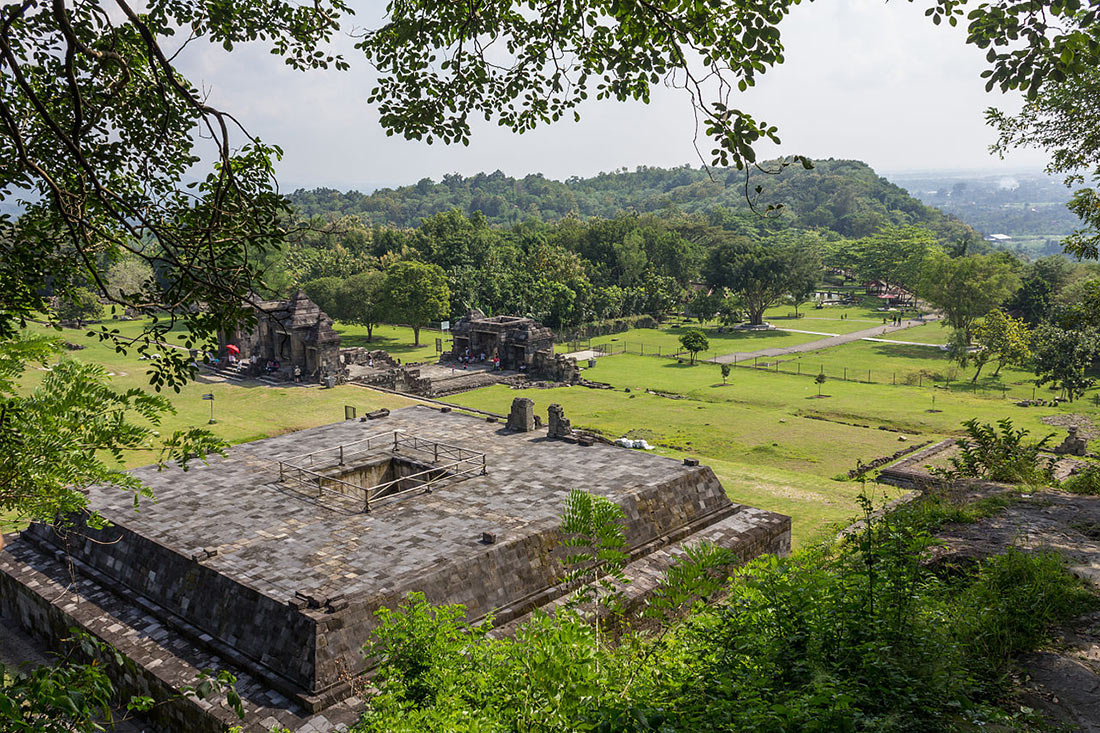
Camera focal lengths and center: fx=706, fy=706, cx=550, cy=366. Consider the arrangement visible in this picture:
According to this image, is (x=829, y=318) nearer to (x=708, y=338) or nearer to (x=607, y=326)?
(x=708, y=338)

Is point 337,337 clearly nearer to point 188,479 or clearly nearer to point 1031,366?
point 188,479

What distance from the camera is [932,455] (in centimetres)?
3195

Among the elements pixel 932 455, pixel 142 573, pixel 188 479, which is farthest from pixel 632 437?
pixel 142 573

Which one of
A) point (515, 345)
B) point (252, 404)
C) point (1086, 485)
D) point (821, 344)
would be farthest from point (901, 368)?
point (252, 404)

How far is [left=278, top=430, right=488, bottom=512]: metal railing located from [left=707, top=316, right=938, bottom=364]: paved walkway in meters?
40.8

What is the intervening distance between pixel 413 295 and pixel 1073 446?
47279mm

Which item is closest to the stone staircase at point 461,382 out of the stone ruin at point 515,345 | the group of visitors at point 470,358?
the stone ruin at point 515,345

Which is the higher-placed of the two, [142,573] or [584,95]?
[584,95]

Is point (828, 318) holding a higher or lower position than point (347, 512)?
higher

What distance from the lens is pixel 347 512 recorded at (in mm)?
18469

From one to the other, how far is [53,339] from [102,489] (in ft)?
42.9

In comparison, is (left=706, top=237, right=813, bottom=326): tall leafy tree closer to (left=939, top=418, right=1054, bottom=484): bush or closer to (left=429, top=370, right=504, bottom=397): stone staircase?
(left=429, top=370, right=504, bottom=397): stone staircase

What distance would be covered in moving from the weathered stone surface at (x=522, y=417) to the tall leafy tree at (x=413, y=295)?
120 feet

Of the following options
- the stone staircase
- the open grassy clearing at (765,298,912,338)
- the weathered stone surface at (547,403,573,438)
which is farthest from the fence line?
the weathered stone surface at (547,403,573,438)
